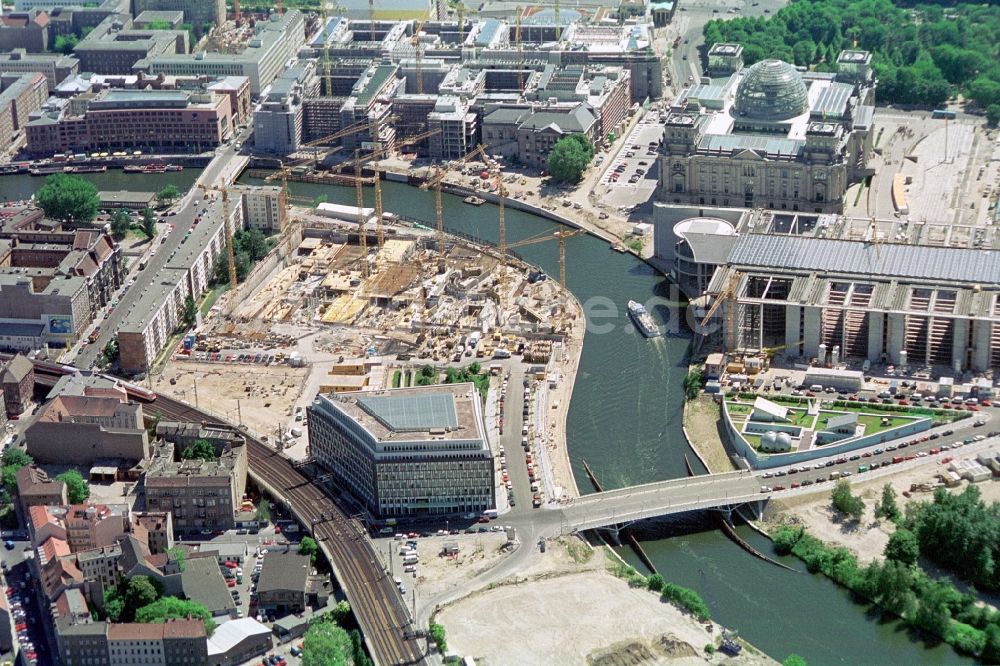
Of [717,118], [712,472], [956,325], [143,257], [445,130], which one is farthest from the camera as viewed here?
[445,130]

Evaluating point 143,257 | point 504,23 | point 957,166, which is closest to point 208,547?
point 143,257

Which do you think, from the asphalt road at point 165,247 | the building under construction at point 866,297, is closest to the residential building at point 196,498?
the asphalt road at point 165,247

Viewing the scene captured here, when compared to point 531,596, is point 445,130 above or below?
above

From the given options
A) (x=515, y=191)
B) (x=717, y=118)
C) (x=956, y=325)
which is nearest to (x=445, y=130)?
(x=515, y=191)

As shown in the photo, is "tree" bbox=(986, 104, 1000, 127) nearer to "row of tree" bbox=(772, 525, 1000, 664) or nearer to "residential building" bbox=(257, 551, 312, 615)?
A: "row of tree" bbox=(772, 525, 1000, 664)

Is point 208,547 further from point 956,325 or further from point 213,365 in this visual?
point 956,325

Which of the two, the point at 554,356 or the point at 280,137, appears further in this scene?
Answer: the point at 280,137

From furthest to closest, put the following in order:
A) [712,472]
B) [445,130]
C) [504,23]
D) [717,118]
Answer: [504,23], [445,130], [717,118], [712,472]

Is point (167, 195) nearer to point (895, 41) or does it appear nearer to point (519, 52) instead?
point (519, 52)
